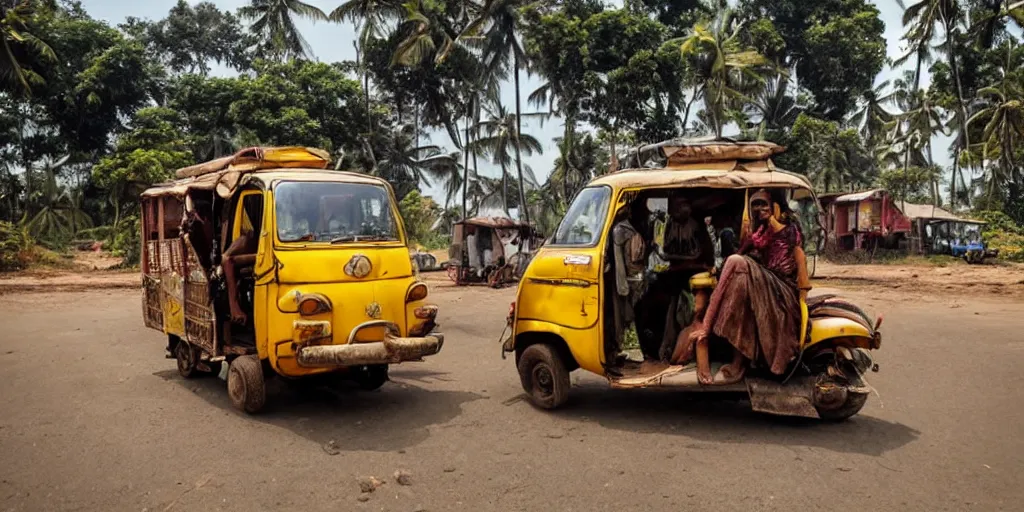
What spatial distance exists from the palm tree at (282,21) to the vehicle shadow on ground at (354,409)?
32998 millimetres

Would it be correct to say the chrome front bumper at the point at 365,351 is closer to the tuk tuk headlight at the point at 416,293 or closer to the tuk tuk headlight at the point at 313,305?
the tuk tuk headlight at the point at 313,305

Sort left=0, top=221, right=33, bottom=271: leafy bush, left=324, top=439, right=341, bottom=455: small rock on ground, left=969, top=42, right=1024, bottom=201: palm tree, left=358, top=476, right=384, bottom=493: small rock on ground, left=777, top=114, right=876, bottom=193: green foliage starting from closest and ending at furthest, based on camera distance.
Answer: left=358, top=476, right=384, bottom=493: small rock on ground < left=324, top=439, right=341, bottom=455: small rock on ground < left=0, top=221, right=33, bottom=271: leafy bush < left=969, top=42, right=1024, bottom=201: palm tree < left=777, top=114, right=876, bottom=193: green foliage

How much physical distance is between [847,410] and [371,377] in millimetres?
4535

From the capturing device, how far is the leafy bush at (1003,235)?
26.2 m

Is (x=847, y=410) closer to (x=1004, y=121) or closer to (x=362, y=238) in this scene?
(x=362, y=238)

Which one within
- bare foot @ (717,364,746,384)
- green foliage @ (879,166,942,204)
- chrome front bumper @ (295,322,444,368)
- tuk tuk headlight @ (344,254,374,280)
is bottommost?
bare foot @ (717,364,746,384)

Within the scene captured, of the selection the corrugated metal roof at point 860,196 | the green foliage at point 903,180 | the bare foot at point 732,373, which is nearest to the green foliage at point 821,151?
the green foliage at point 903,180

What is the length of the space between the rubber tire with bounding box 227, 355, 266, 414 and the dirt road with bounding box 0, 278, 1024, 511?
20cm

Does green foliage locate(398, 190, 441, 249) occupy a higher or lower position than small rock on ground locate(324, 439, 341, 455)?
higher

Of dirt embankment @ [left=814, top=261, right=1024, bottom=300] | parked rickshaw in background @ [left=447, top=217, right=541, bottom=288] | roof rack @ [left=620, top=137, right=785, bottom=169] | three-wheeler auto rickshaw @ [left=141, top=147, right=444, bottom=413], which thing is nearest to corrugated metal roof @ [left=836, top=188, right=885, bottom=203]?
dirt embankment @ [left=814, top=261, right=1024, bottom=300]

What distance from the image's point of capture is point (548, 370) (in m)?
6.49

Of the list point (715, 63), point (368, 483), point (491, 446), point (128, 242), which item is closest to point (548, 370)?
point (491, 446)

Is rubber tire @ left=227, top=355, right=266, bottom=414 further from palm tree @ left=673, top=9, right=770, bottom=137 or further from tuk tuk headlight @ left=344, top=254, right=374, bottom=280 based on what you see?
palm tree @ left=673, top=9, right=770, bottom=137

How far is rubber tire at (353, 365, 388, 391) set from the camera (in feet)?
24.1
